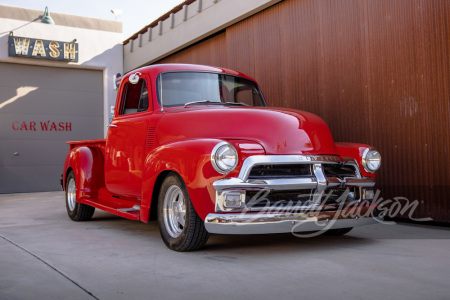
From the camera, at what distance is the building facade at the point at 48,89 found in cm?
1419

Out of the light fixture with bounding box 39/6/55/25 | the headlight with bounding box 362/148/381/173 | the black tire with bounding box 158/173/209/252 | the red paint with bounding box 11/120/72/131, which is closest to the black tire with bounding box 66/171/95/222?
the black tire with bounding box 158/173/209/252

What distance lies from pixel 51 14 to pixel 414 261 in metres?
13.9

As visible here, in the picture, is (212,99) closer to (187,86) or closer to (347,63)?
(187,86)

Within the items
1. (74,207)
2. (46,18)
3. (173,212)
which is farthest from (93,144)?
(46,18)

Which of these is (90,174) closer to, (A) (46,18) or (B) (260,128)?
(B) (260,128)

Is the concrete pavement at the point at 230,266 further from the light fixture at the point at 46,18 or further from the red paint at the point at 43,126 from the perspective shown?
the light fixture at the point at 46,18

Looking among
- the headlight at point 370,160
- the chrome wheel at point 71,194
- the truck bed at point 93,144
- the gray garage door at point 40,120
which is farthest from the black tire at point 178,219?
the gray garage door at point 40,120

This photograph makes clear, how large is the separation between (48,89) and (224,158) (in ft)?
40.5

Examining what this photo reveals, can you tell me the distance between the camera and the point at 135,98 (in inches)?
221

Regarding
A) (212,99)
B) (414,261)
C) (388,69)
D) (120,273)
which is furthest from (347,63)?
(120,273)

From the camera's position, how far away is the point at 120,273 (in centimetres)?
354

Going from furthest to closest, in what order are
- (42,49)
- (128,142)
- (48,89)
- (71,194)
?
(48,89), (42,49), (71,194), (128,142)

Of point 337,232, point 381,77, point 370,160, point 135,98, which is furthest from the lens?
point 381,77

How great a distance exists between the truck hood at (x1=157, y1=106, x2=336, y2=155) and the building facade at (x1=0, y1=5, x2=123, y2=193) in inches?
429
